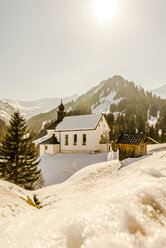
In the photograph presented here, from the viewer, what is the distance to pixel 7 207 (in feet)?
14.7

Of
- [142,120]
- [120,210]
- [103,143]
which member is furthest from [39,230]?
[142,120]

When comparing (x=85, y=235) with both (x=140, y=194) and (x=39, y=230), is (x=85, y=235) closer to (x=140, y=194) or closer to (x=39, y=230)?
(x=39, y=230)

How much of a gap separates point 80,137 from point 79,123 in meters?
3.48

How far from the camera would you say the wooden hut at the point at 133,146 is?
572 inches

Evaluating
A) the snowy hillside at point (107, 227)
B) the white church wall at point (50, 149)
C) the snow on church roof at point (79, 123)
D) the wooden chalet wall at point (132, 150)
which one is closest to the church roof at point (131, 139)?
the wooden chalet wall at point (132, 150)

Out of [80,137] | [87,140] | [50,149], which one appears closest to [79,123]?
[80,137]

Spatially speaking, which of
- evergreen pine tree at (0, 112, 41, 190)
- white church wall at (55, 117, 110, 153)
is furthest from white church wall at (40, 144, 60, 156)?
evergreen pine tree at (0, 112, 41, 190)

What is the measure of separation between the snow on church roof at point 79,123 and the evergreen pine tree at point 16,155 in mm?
16640

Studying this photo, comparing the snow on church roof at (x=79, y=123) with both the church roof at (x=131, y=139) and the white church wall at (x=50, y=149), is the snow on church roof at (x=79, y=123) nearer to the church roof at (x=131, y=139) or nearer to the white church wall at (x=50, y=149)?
the white church wall at (x=50, y=149)

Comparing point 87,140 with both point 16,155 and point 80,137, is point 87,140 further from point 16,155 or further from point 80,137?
point 16,155

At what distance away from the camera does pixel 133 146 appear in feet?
48.1

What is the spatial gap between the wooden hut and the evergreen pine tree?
433 inches

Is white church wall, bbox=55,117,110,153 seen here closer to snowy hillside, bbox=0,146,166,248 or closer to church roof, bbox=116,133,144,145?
church roof, bbox=116,133,144,145

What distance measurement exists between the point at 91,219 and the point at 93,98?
574 feet
